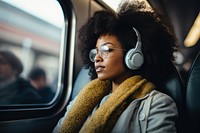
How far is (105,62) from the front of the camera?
130cm

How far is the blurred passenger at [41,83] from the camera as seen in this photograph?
1733mm

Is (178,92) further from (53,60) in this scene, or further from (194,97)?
(53,60)

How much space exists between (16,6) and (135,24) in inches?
31.5

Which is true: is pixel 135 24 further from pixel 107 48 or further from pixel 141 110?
pixel 141 110

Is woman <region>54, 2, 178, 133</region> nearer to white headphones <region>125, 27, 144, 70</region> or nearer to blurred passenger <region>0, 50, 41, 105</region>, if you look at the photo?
white headphones <region>125, 27, 144, 70</region>

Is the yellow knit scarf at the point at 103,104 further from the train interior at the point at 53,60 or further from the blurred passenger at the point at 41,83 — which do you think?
the blurred passenger at the point at 41,83

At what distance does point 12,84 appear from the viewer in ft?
5.13

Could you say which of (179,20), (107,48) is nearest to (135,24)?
(107,48)

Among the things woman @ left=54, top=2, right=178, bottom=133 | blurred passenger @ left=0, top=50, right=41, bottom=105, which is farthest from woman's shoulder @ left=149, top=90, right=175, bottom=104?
blurred passenger @ left=0, top=50, right=41, bottom=105

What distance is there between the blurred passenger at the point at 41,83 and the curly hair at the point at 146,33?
60cm

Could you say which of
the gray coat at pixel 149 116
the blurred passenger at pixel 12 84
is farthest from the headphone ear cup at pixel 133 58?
the blurred passenger at pixel 12 84

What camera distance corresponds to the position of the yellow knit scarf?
3.77 ft

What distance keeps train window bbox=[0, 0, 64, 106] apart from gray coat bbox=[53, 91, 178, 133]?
2.57 feet

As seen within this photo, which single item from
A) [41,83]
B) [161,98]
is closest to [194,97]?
[161,98]
